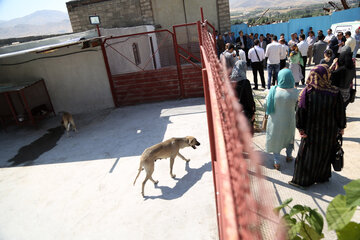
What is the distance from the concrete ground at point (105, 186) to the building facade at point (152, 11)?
973cm

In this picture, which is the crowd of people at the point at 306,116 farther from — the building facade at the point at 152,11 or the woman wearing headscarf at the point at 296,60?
the building facade at the point at 152,11

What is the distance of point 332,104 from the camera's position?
120 inches

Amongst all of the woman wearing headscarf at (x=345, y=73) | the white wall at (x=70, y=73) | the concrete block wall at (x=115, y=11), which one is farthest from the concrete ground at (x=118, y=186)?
the concrete block wall at (x=115, y=11)

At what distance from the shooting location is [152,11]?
15.0 meters

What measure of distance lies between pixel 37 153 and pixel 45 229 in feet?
10.7

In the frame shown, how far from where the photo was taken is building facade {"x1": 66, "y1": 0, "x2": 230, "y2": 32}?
14.7 m

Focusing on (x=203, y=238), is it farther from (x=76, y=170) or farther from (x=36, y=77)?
(x=36, y=77)

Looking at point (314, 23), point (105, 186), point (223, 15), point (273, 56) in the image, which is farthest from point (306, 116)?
point (314, 23)

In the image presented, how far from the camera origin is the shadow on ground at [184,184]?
386 centimetres

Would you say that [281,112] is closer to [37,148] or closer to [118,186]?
[118,186]

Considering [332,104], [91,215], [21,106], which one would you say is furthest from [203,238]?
[21,106]

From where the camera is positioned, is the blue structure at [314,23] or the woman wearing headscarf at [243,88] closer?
Answer: the woman wearing headscarf at [243,88]

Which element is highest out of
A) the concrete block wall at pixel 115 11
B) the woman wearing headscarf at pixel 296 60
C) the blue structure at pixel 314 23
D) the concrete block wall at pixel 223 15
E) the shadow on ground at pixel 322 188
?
the concrete block wall at pixel 115 11

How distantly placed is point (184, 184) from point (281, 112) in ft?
6.46
